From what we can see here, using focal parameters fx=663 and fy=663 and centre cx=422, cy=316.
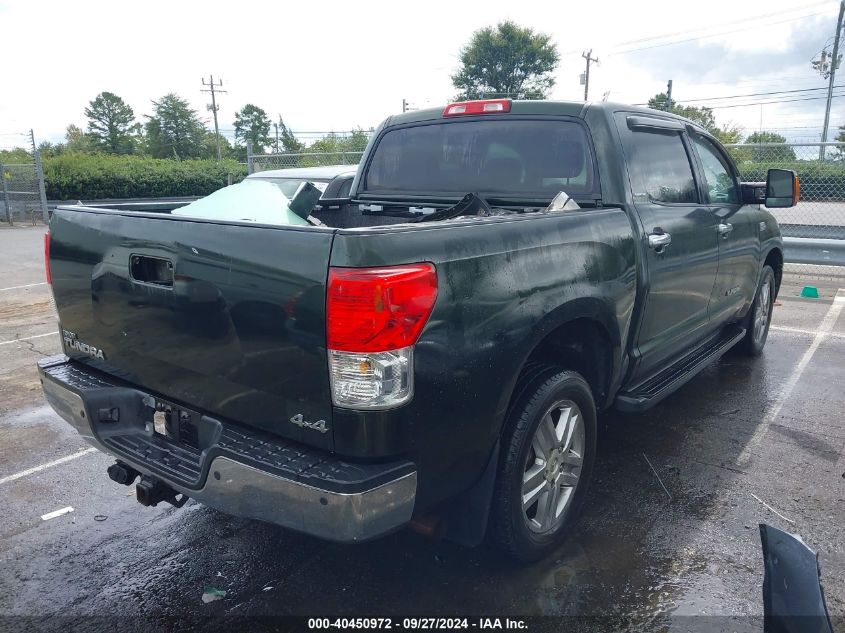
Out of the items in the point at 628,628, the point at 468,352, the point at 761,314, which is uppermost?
the point at 468,352

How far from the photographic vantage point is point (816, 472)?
380 centimetres

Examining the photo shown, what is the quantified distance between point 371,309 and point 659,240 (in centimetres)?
205

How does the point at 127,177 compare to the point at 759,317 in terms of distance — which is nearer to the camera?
the point at 759,317

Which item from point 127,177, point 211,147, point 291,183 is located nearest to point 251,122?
point 211,147

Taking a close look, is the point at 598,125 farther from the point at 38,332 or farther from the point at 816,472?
the point at 38,332

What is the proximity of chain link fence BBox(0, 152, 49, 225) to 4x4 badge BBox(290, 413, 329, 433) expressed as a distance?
20.5m

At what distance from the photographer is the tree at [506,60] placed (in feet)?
180

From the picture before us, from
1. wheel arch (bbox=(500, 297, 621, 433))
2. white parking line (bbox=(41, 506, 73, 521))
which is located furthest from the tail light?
white parking line (bbox=(41, 506, 73, 521))

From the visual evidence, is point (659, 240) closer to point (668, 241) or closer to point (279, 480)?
point (668, 241)

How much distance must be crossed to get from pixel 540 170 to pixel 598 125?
1.23 ft

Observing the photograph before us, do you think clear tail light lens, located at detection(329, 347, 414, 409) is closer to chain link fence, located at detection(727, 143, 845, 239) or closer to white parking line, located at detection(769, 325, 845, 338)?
white parking line, located at detection(769, 325, 845, 338)

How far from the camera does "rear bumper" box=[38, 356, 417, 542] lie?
6.68ft

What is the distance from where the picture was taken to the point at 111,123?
70.8 meters

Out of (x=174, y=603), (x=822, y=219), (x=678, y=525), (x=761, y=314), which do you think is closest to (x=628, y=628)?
(x=678, y=525)
